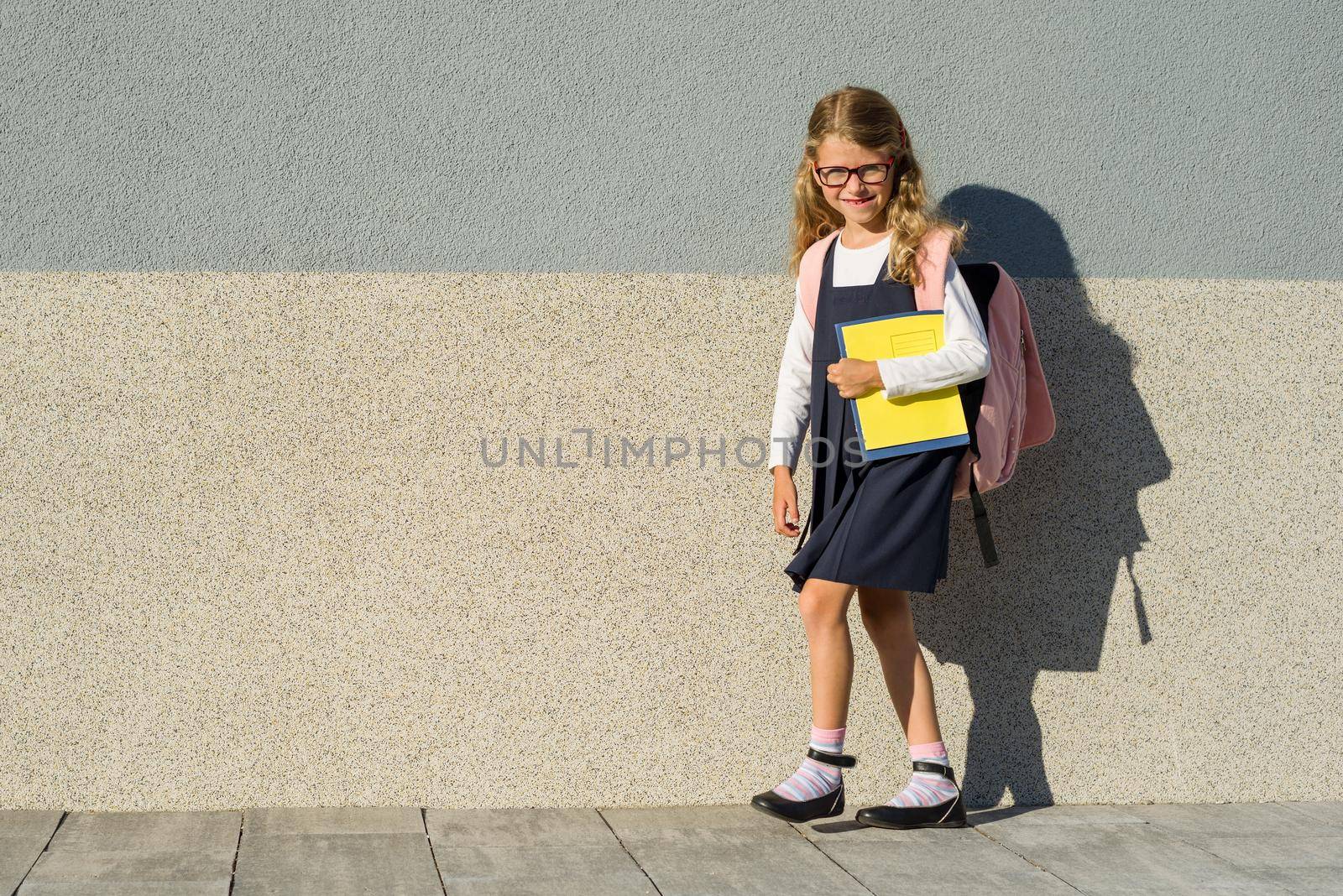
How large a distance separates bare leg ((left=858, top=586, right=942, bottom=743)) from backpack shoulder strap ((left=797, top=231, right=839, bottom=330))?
29.6 inches

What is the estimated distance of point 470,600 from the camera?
3.53 meters

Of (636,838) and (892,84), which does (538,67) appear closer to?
(892,84)

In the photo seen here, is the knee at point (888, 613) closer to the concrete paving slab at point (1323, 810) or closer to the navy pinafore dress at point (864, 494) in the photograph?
the navy pinafore dress at point (864, 494)

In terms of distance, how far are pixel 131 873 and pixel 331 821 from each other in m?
0.55

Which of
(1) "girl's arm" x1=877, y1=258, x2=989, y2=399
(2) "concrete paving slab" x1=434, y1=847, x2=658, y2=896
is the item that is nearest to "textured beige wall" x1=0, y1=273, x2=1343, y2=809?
(2) "concrete paving slab" x1=434, y1=847, x2=658, y2=896

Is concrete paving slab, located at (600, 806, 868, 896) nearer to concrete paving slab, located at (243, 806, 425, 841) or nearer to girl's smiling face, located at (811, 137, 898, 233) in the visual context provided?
concrete paving slab, located at (243, 806, 425, 841)

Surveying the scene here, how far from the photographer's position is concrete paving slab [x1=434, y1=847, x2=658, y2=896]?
2844 millimetres

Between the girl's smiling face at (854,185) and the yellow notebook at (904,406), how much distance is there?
302 millimetres

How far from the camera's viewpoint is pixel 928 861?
312 centimetres

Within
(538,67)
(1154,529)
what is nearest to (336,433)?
(538,67)

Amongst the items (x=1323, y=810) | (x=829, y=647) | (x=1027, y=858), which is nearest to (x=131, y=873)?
(x=829, y=647)

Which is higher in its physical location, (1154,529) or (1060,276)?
(1060,276)

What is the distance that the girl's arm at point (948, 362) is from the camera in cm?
318

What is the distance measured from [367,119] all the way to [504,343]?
71cm
